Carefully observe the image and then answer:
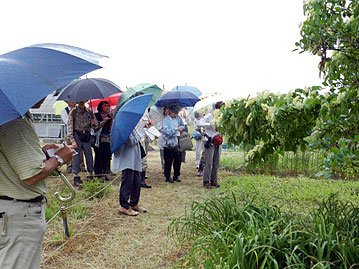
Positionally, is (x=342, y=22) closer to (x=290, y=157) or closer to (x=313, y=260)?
(x=313, y=260)

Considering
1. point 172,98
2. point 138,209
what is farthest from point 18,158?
point 172,98

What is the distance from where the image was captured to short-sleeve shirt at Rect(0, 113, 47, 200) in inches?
75.0

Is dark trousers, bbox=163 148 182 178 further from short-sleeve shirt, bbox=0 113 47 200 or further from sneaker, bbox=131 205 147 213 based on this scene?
short-sleeve shirt, bbox=0 113 47 200

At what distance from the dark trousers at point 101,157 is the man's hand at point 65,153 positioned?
4.98m

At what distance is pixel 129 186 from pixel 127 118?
39.4 inches

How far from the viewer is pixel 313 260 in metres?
2.65

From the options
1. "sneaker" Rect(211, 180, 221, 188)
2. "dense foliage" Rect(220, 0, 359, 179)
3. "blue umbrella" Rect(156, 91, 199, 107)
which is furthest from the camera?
"blue umbrella" Rect(156, 91, 199, 107)

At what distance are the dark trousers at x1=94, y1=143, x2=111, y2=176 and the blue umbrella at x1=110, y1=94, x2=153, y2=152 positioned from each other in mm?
2583

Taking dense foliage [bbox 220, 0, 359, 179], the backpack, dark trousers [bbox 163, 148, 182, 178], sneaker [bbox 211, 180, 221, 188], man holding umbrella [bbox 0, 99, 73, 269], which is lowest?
sneaker [bbox 211, 180, 221, 188]

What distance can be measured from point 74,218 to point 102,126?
2.51 metres

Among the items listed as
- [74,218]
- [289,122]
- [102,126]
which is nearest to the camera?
[289,122]

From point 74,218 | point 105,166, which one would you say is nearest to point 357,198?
point 74,218

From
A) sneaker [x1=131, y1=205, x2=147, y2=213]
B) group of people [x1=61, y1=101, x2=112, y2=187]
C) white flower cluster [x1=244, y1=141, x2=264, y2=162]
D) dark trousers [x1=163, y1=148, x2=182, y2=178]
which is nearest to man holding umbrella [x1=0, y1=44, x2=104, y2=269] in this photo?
white flower cluster [x1=244, y1=141, x2=264, y2=162]

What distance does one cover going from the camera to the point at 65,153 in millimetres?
2135
